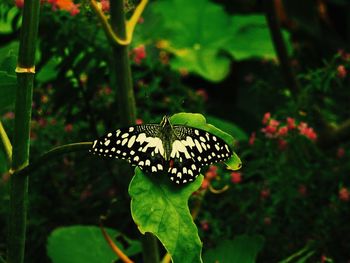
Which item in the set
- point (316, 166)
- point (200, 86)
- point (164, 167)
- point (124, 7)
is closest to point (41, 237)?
point (316, 166)

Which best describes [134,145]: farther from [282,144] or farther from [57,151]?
[282,144]

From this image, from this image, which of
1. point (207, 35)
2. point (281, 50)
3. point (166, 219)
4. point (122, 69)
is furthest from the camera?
point (207, 35)

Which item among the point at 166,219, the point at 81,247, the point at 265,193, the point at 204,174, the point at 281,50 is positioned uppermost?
the point at 281,50

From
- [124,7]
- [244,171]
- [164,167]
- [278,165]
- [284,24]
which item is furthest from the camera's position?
[284,24]

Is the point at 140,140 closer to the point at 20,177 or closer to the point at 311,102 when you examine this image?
the point at 20,177

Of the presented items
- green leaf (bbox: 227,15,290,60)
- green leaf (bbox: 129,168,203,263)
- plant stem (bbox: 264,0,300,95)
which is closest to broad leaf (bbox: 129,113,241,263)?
green leaf (bbox: 129,168,203,263)

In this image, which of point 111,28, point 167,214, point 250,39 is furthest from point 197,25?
point 167,214

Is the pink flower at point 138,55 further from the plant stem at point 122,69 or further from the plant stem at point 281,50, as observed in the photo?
the plant stem at point 122,69
